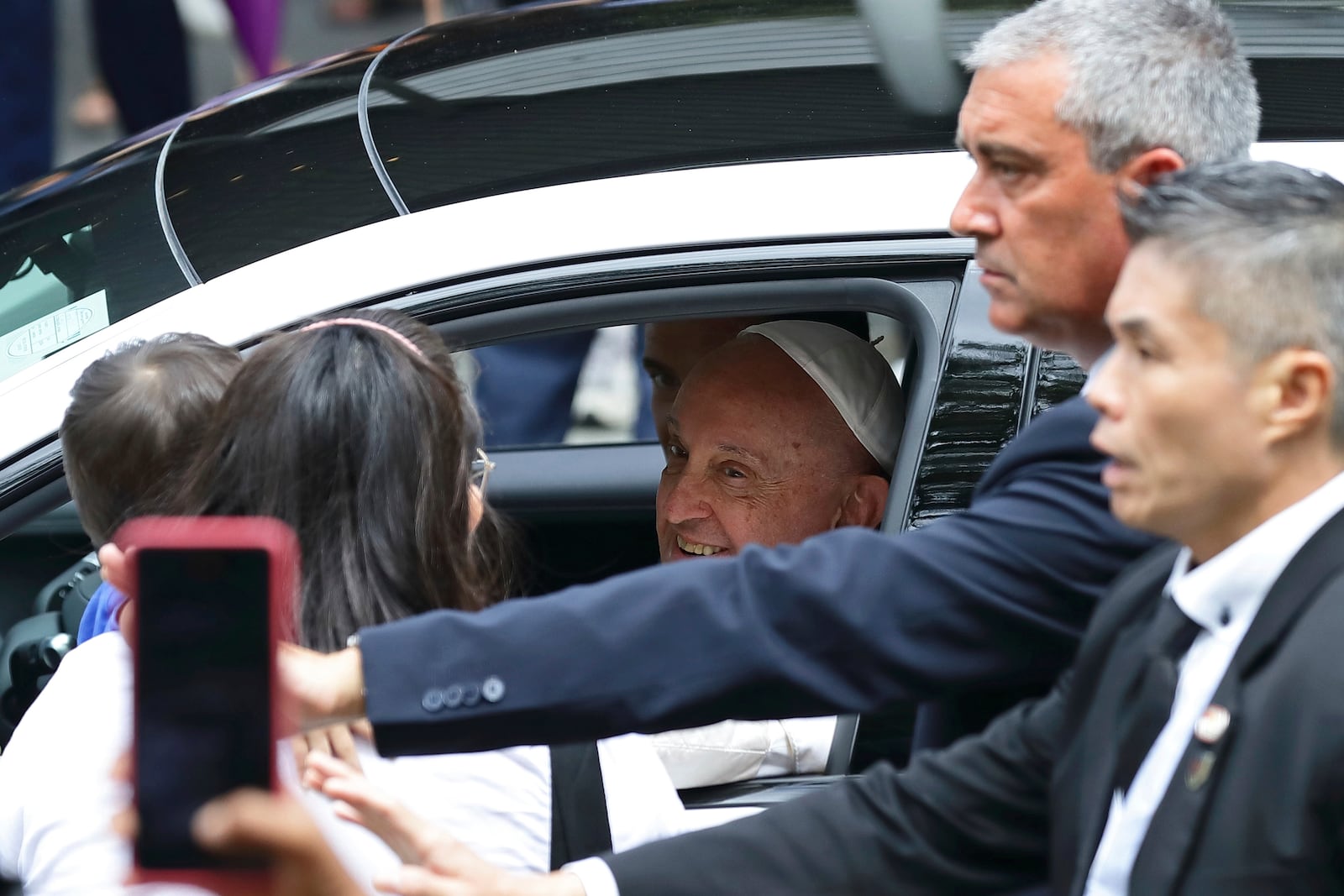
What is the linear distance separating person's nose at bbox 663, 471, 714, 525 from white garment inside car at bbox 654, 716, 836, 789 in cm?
59

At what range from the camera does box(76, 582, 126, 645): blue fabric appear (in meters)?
2.36

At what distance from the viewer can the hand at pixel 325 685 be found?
1498 mm

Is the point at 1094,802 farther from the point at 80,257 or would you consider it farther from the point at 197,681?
the point at 80,257

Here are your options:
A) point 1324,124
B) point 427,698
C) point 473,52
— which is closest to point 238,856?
point 427,698

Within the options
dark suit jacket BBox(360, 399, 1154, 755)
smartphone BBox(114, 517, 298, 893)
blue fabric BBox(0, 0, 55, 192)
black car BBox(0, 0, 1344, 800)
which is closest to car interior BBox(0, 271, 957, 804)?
black car BBox(0, 0, 1344, 800)

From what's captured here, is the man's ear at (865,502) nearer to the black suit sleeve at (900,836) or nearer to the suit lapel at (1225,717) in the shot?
the black suit sleeve at (900,836)

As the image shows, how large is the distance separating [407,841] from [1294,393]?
0.79 meters

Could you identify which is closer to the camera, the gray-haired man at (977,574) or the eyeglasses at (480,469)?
the gray-haired man at (977,574)

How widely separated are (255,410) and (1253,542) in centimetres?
98

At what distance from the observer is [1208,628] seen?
1.40m

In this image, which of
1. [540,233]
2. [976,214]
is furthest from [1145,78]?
[540,233]

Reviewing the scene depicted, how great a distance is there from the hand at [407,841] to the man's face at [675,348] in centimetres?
157

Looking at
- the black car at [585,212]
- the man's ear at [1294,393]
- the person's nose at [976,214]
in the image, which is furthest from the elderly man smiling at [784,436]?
the man's ear at [1294,393]

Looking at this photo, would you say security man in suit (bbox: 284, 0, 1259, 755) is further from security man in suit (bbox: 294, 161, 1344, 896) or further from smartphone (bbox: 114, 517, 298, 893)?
smartphone (bbox: 114, 517, 298, 893)
